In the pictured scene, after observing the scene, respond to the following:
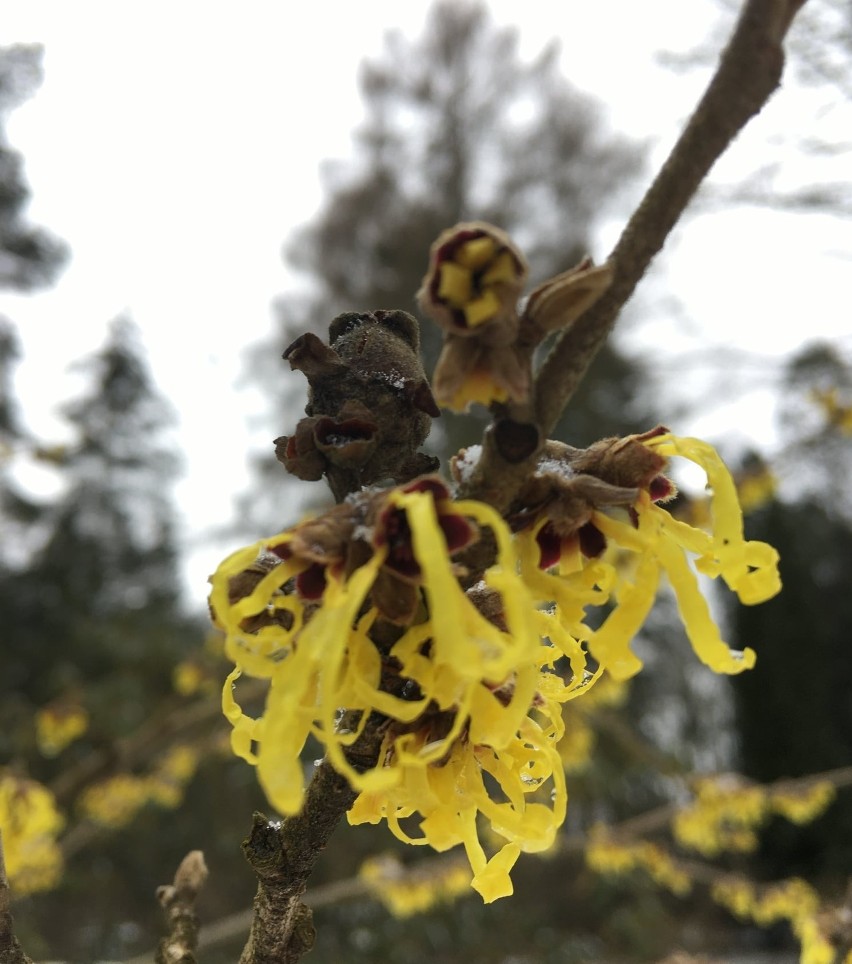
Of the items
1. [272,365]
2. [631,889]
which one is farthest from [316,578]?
[631,889]

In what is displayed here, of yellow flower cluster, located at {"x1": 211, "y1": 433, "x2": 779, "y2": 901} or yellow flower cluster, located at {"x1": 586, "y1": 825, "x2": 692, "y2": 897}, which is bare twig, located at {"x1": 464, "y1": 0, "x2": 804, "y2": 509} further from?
yellow flower cluster, located at {"x1": 586, "y1": 825, "x2": 692, "y2": 897}

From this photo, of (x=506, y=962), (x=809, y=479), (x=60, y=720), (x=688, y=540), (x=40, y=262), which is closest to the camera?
(x=688, y=540)

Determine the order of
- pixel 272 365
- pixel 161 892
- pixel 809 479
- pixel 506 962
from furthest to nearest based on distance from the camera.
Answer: pixel 809 479 → pixel 272 365 → pixel 506 962 → pixel 161 892

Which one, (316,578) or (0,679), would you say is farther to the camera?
(0,679)

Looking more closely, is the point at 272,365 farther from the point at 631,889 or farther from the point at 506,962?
the point at 631,889

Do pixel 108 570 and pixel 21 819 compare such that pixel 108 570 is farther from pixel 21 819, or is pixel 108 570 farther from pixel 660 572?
pixel 660 572

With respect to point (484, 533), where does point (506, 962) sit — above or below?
below

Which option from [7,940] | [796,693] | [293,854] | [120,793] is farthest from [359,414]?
[796,693]
